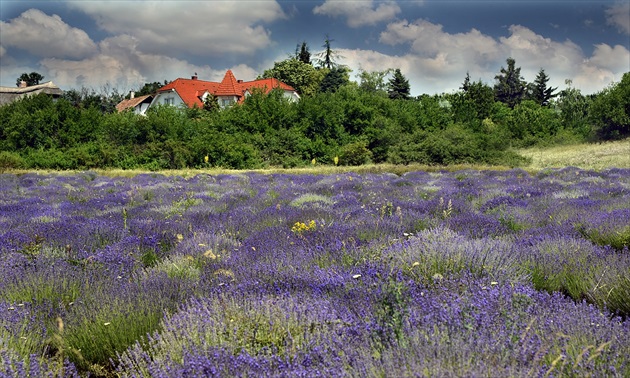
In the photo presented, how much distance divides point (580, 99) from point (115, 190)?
56943 mm

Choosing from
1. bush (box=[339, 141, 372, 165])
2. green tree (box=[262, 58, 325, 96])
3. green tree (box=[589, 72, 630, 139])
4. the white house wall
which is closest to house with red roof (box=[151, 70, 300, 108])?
the white house wall

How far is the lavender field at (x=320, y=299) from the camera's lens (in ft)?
6.37

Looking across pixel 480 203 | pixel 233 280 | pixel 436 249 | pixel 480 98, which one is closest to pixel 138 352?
pixel 233 280

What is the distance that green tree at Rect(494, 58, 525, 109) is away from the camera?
7281cm

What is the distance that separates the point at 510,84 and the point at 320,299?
8169 centimetres

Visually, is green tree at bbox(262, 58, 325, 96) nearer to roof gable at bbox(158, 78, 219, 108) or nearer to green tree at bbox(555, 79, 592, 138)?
roof gable at bbox(158, 78, 219, 108)

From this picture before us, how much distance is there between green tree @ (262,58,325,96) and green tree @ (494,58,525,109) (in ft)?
93.6

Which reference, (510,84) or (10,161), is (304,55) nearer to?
(510,84)

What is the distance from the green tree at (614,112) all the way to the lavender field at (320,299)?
38.9 m

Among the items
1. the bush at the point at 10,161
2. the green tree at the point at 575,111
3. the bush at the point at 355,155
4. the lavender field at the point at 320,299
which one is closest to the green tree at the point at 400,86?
the green tree at the point at 575,111

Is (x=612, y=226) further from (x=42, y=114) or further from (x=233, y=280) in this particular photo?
(x=42, y=114)

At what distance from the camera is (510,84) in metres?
76.0

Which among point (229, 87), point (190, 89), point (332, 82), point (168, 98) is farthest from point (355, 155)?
point (190, 89)

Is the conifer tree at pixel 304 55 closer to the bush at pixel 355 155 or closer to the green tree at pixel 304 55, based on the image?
the green tree at pixel 304 55
